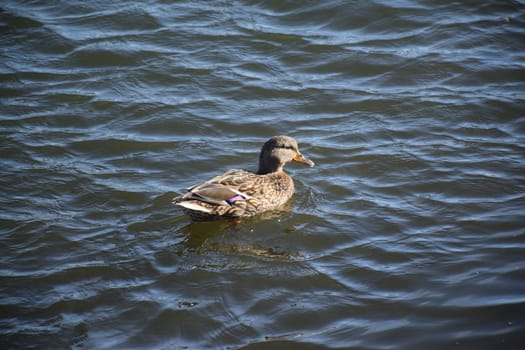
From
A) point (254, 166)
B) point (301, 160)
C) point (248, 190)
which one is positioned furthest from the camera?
point (254, 166)

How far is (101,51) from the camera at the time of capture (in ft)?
35.4

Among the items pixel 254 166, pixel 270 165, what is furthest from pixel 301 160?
pixel 254 166

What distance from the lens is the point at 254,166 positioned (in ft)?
27.8

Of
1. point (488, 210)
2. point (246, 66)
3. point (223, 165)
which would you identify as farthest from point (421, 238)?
point (246, 66)

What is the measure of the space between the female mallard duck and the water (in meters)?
0.19

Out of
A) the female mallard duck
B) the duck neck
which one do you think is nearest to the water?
the female mallard duck

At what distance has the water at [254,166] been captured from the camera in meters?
5.48

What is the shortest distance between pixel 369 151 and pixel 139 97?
360 cm

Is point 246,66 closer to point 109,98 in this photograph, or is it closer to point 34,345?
point 109,98

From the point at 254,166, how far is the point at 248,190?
97 cm

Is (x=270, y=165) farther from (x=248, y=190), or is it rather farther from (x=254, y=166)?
(x=248, y=190)

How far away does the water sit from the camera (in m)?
5.48

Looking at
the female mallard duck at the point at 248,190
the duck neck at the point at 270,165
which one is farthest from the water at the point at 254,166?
the duck neck at the point at 270,165

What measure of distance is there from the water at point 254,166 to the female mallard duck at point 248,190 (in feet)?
0.62
